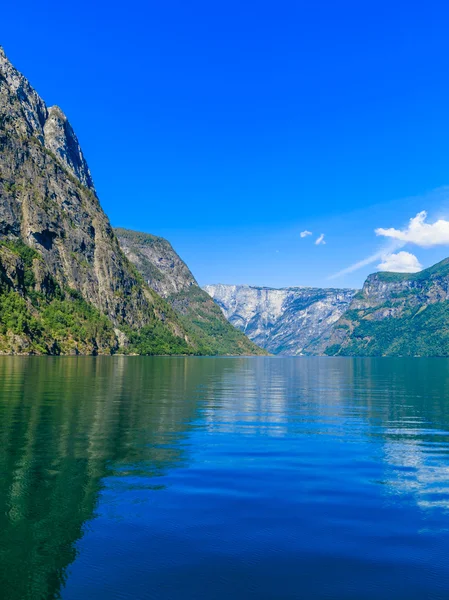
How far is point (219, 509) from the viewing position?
19594 millimetres

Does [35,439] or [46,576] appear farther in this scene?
[35,439]

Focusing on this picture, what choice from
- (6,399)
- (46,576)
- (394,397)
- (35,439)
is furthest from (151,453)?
(394,397)

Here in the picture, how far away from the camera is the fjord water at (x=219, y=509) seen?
44.3 feet

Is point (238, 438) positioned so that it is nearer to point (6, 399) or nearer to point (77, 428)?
point (77, 428)

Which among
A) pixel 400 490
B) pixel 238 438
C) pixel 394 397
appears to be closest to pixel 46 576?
pixel 400 490

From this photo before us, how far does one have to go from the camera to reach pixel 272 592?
508 inches

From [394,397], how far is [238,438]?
39.2 m

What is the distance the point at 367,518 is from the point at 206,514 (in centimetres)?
585

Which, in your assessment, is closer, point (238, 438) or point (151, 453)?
point (151, 453)

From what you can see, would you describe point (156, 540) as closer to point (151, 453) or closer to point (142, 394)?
point (151, 453)

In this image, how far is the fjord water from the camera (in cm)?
1352

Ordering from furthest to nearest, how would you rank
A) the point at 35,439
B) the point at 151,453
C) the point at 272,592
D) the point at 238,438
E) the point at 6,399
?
1. the point at 6,399
2. the point at 238,438
3. the point at 35,439
4. the point at 151,453
5. the point at 272,592

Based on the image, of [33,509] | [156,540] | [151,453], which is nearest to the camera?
[156,540]

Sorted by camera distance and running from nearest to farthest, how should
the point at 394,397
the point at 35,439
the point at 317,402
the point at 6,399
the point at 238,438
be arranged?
the point at 35,439, the point at 238,438, the point at 6,399, the point at 317,402, the point at 394,397
